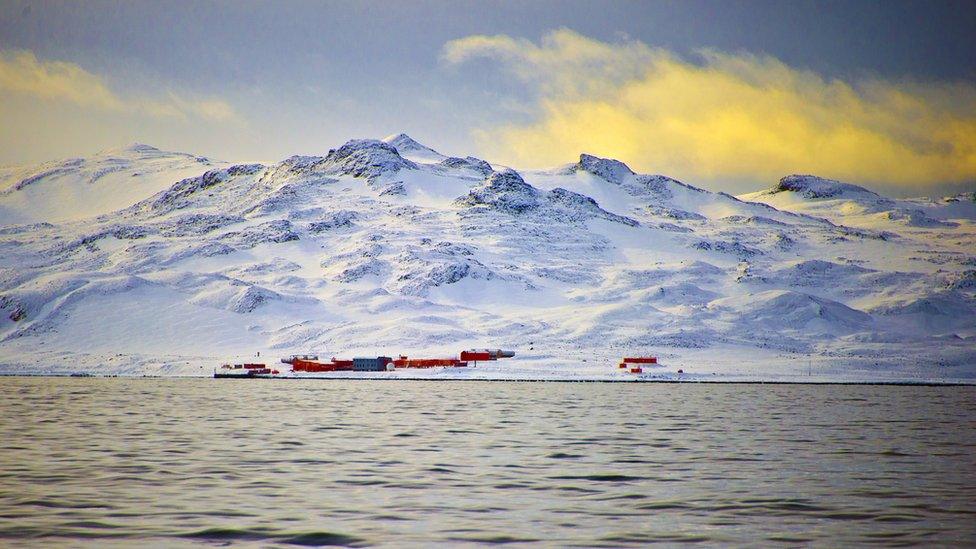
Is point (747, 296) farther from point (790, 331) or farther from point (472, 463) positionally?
point (472, 463)

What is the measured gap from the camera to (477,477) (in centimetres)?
3303

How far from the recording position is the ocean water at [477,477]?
23.5 meters

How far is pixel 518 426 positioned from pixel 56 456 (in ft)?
82.1

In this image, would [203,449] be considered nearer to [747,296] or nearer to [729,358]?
[729,358]

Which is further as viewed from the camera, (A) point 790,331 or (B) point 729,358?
(A) point 790,331

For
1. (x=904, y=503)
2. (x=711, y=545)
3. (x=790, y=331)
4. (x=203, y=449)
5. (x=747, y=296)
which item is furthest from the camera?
(x=747, y=296)

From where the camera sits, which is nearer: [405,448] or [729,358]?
[405,448]

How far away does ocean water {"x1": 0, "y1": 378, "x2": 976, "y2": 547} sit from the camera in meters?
23.5

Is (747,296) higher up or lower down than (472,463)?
higher up

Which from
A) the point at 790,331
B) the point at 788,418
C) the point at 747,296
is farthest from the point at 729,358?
the point at 788,418

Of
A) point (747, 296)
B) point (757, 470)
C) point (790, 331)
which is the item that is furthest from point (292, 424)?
point (747, 296)

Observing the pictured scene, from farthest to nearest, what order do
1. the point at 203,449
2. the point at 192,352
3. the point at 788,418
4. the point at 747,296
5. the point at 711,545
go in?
the point at 747,296
the point at 192,352
the point at 788,418
the point at 203,449
the point at 711,545

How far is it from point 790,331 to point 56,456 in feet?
498

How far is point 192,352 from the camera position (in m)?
159
